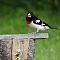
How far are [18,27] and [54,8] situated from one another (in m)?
2.93

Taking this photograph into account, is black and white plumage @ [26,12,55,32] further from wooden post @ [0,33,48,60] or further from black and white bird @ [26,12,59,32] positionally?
wooden post @ [0,33,48,60]

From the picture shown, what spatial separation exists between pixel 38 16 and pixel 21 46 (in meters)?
7.15

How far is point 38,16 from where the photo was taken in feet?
40.2

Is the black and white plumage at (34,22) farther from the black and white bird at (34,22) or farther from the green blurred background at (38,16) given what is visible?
the green blurred background at (38,16)

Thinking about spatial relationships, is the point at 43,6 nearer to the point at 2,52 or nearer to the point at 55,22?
the point at 55,22

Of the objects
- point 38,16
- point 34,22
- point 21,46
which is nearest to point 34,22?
point 34,22

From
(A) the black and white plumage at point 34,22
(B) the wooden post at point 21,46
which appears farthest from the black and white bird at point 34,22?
(B) the wooden post at point 21,46

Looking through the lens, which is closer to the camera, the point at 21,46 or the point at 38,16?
the point at 21,46

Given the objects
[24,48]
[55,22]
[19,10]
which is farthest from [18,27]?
[24,48]

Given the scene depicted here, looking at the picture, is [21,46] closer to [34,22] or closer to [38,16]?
[34,22]

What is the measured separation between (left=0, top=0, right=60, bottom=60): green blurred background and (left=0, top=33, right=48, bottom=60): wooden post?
2.21m

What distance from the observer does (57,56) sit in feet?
24.8

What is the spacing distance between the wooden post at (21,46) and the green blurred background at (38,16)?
221 cm

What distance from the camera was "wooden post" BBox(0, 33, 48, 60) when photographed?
5086mm
